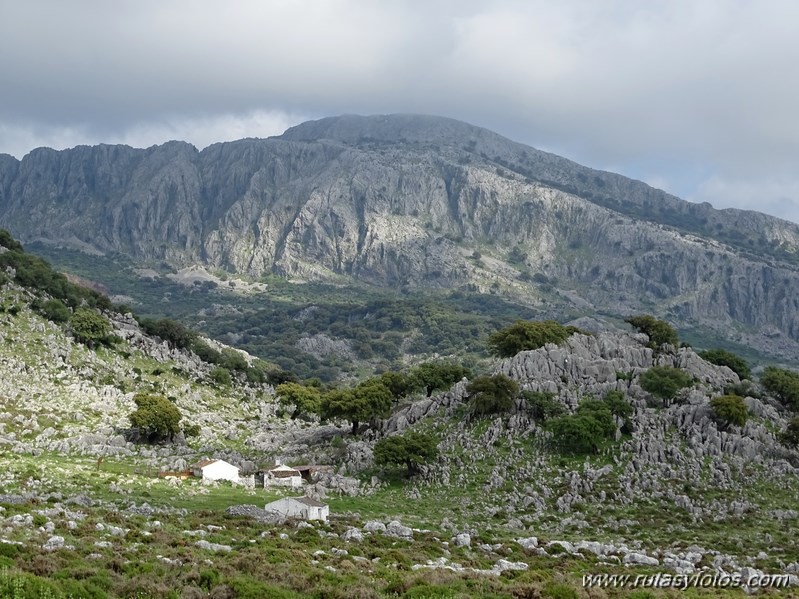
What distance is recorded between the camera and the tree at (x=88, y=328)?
99.2 metres

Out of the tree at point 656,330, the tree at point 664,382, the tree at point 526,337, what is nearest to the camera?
the tree at point 664,382

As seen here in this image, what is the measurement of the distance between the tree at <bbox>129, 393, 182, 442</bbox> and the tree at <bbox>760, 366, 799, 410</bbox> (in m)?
67.0

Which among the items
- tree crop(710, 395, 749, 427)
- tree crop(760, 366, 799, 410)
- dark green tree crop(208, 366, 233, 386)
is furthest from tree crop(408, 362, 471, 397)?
tree crop(760, 366, 799, 410)

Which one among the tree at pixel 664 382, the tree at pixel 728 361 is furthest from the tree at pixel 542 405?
the tree at pixel 728 361

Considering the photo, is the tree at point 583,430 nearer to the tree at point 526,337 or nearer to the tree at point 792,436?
the tree at point 792,436

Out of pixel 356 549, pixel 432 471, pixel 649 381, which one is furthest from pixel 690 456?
pixel 356 549

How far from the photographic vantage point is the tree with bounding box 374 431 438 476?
66.1 m

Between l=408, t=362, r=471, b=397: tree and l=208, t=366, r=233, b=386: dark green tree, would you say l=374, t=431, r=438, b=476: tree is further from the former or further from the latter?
l=208, t=366, r=233, b=386: dark green tree

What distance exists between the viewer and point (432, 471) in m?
66.7

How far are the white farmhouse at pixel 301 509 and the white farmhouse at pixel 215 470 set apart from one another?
1482 centimetres

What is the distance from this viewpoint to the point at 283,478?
66.4m

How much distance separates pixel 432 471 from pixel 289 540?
28.5m

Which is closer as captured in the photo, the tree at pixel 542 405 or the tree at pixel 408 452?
the tree at pixel 408 452

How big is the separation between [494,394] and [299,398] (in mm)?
38655
